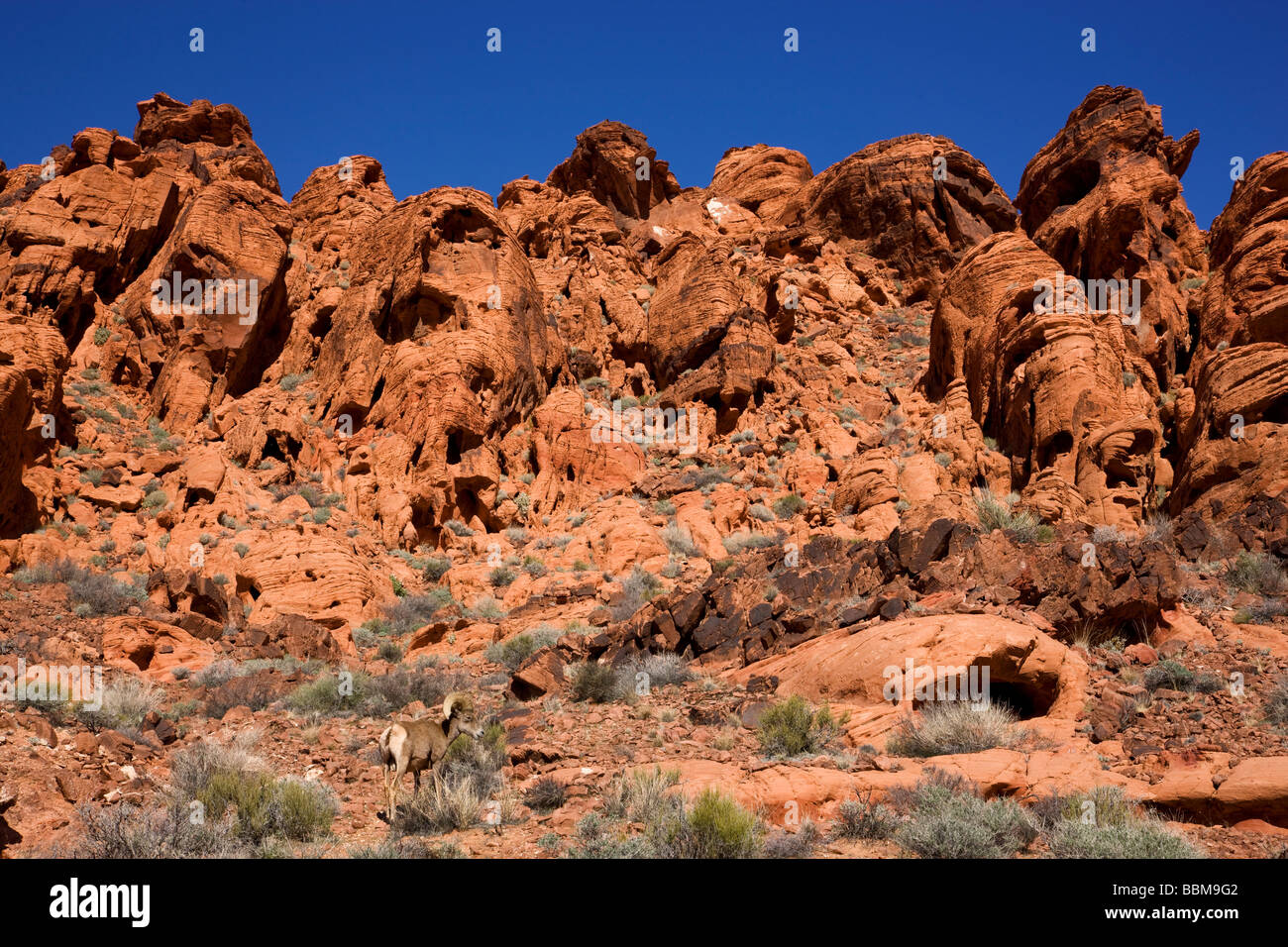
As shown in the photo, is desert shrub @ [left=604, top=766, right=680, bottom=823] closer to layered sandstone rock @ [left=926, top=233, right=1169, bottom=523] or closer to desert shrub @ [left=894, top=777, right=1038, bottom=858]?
desert shrub @ [left=894, top=777, right=1038, bottom=858]

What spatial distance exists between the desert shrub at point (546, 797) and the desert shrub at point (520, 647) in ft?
24.5

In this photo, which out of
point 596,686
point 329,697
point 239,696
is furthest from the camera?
point 329,697

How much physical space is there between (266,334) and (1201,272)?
105 ft

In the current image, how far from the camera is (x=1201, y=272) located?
2789 centimetres

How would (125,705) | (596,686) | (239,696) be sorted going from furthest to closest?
(239,696)
(596,686)
(125,705)

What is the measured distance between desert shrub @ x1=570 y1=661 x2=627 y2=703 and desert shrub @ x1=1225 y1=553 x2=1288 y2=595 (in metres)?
9.98

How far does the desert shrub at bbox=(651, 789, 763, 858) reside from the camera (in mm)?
5938

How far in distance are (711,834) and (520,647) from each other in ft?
33.5

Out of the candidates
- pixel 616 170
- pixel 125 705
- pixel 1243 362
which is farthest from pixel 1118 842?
pixel 616 170

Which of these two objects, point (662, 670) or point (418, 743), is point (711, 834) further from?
point (662, 670)

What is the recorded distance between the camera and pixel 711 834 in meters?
6.02

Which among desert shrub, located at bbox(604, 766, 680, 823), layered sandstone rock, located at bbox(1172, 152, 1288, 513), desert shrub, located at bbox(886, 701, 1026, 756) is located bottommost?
desert shrub, located at bbox(604, 766, 680, 823)

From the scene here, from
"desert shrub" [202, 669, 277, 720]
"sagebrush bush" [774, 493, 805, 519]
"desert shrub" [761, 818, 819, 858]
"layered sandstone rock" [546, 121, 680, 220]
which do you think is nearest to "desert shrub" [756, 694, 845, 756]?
"desert shrub" [761, 818, 819, 858]

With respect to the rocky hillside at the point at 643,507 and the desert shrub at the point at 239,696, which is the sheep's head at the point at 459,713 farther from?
the desert shrub at the point at 239,696
